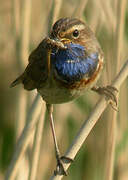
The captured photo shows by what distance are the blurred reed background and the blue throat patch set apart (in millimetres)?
292

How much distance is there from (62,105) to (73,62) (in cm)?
140

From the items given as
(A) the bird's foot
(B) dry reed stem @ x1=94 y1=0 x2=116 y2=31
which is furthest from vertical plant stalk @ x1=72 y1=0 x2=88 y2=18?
(A) the bird's foot

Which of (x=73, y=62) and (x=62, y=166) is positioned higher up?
(x=73, y=62)

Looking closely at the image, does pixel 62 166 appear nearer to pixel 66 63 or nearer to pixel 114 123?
pixel 114 123

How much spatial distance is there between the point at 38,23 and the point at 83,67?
5.07 ft

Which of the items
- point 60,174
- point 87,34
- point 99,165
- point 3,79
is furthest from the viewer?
point 3,79

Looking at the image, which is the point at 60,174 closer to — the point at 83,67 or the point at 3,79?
the point at 83,67

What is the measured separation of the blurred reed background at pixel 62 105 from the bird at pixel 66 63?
0.84 ft

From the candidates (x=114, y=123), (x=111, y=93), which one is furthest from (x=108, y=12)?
(x=114, y=123)

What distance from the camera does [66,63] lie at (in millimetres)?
3186

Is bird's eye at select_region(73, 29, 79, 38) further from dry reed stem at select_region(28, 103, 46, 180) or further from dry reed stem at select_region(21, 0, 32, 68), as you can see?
dry reed stem at select_region(21, 0, 32, 68)

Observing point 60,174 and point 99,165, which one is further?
point 99,165

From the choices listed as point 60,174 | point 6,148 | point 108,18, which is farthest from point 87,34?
point 6,148

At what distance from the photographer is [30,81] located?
147 inches
